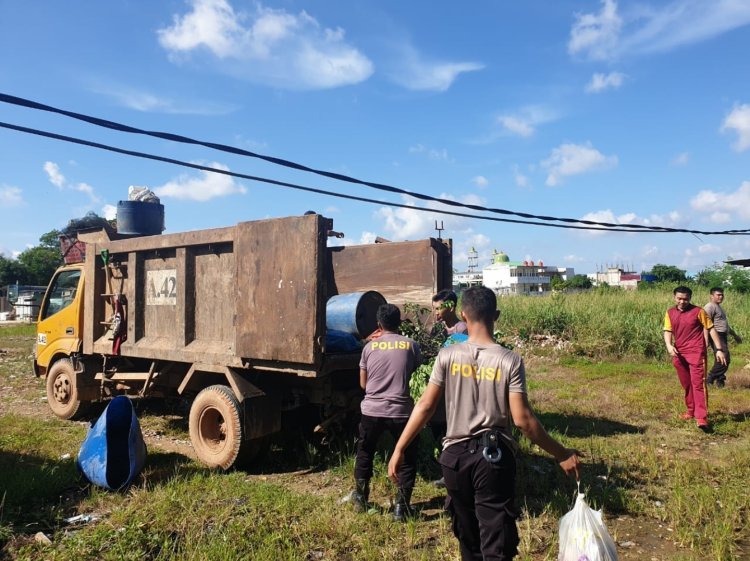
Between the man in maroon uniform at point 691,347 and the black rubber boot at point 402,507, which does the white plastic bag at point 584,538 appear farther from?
the man in maroon uniform at point 691,347

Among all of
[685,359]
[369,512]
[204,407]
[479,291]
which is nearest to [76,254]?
[204,407]

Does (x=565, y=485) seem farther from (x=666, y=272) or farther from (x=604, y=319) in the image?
(x=666, y=272)

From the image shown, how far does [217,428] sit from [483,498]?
→ 3423 mm

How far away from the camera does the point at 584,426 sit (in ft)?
21.6

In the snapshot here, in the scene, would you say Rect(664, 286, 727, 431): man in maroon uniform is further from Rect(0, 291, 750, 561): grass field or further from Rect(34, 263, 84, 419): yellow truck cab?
Rect(34, 263, 84, 419): yellow truck cab

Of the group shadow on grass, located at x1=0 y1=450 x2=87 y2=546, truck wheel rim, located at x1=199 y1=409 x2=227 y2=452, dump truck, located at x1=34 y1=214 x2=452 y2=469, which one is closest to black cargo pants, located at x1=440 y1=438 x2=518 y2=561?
dump truck, located at x1=34 y1=214 x2=452 y2=469

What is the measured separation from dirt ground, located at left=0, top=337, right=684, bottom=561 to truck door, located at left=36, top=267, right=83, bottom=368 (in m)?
0.93

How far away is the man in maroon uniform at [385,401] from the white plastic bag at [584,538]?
4.87ft

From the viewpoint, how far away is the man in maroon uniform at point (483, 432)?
2449mm

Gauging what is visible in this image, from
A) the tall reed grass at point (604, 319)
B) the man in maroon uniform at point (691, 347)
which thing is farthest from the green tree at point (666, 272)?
the man in maroon uniform at point (691, 347)

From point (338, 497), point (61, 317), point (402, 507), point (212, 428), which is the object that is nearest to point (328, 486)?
point (338, 497)

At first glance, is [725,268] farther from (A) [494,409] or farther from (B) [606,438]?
(A) [494,409]

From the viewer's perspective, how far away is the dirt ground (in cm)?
345

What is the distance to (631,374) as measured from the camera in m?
10.4
